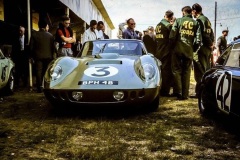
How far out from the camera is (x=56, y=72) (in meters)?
4.80

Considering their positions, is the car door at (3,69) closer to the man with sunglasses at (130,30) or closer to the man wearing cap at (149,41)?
the man with sunglasses at (130,30)

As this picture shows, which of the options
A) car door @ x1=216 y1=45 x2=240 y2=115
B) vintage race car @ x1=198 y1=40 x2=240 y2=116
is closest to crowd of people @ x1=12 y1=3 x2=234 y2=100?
vintage race car @ x1=198 y1=40 x2=240 y2=116

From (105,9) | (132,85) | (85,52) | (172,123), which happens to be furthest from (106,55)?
(105,9)

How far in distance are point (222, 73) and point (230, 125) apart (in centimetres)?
69

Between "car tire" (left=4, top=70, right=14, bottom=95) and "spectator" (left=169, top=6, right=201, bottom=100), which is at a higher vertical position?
"spectator" (left=169, top=6, right=201, bottom=100)

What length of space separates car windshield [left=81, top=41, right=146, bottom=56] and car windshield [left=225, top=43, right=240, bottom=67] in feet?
6.12

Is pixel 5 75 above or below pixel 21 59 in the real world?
below

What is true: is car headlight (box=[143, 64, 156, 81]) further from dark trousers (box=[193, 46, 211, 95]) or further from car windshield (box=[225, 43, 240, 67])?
dark trousers (box=[193, 46, 211, 95])

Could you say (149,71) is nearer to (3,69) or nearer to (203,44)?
(203,44)

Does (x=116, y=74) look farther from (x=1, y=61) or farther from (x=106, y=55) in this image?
(x=1, y=61)

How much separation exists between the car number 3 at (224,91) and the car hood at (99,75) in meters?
0.94

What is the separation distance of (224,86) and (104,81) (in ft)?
5.11

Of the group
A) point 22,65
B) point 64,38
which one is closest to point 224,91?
point 64,38

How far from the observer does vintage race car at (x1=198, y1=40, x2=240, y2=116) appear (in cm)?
352
